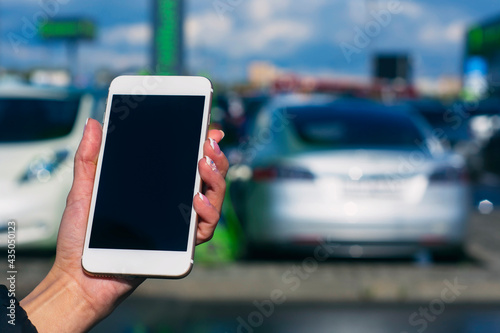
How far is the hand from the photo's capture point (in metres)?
2.09

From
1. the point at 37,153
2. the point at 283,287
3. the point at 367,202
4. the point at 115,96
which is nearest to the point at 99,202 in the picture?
the point at 115,96

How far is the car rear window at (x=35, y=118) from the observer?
8180 mm

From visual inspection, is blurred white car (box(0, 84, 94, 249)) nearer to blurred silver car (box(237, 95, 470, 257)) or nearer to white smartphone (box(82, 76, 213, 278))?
blurred silver car (box(237, 95, 470, 257))

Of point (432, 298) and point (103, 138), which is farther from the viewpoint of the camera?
point (432, 298)

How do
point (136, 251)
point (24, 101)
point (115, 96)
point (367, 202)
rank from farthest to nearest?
point (24, 101), point (367, 202), point (115, 96), point (136, 251)

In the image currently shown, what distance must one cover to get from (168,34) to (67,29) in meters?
83.2

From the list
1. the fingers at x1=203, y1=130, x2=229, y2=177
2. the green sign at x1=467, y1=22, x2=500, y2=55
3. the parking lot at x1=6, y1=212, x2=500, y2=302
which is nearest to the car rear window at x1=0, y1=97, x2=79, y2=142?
the parking lot at x1=6, y1=212, x2=500, y2=302

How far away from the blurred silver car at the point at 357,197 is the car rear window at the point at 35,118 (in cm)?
212

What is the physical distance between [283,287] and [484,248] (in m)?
2.59

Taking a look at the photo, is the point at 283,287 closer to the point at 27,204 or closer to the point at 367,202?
the point at 367,202

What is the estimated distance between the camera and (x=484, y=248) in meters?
8.28

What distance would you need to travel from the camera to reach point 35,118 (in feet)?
28.3

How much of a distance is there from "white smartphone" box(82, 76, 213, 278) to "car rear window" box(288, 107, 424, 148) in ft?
16.8

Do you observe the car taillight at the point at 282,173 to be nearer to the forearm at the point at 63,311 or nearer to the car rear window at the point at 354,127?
the car rear window at the point at 354,127
